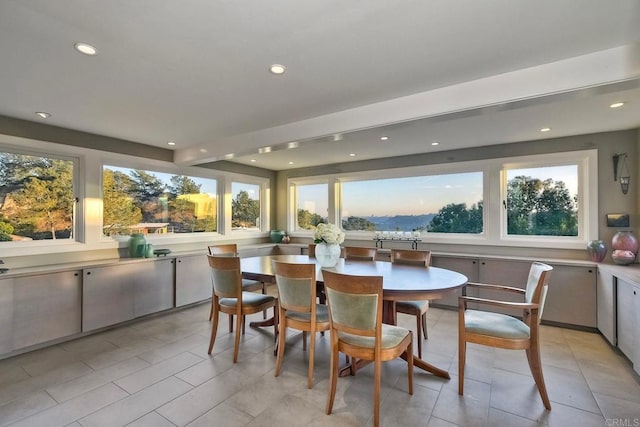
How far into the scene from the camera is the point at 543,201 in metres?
4.10

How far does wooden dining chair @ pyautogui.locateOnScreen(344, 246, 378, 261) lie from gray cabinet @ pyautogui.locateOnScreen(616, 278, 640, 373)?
93.0 inches

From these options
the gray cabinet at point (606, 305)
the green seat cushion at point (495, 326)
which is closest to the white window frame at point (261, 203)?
the green seat cushion at point (495, 326)

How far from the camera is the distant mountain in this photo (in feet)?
16.5

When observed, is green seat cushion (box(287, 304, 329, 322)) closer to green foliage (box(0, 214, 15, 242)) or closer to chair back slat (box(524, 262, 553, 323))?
chair back slat (box(524, 262, 553, 323))

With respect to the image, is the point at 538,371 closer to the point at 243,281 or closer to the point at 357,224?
the point at 243,281

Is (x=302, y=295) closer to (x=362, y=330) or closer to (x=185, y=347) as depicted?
(x=362, y=330)

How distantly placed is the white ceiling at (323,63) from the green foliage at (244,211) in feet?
8.24

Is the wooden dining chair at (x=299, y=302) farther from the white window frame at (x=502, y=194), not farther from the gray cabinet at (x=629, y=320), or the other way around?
the white window frame at (x=502, y=194)

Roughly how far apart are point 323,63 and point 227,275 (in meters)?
2.05

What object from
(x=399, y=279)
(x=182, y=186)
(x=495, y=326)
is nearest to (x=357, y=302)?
(x=399, y=279)

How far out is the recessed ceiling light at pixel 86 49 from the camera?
72.2 inches

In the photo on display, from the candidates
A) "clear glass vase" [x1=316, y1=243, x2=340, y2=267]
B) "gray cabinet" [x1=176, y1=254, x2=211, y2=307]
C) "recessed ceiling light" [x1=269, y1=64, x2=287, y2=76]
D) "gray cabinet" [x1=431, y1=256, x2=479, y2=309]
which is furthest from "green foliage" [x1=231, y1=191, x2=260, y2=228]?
"recessed ceiling light" [x1=269, y1=64, x2=287, y2=76]

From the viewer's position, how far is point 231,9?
5.07 ft

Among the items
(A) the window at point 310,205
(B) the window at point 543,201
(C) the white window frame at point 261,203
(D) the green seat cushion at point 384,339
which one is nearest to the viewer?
(D) the green seat cushion at point 384,339
